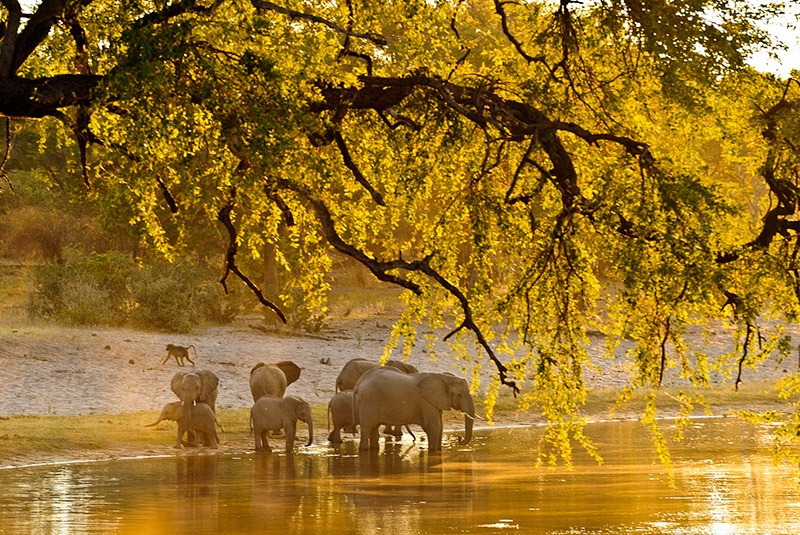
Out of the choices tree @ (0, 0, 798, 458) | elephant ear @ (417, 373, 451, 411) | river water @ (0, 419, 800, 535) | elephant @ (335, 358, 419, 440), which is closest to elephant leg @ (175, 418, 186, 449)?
river water @ (0, 419, 800, 535)

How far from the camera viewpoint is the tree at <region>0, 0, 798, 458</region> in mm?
9422

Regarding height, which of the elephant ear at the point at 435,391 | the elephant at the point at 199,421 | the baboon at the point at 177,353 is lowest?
the elephant at the point at 199,421

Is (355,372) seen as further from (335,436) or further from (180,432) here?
(180,432)

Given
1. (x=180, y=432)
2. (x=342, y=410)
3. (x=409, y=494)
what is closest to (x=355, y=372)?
(x=342, y=410)

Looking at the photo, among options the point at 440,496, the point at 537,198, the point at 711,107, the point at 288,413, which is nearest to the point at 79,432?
the point at 288,413

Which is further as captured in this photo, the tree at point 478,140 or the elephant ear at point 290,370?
the elephant ear at point 290,370

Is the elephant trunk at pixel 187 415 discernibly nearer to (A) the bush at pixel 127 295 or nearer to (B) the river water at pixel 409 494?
(B) the river water at pixel 409 494

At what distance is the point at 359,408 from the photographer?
23156 millimetres

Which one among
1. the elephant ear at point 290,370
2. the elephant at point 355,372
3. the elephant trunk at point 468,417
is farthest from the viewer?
the elephant ear at point 290,370

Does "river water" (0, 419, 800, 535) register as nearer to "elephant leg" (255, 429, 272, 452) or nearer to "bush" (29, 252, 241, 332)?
"elephant leg" (255, 429, 272, 452)

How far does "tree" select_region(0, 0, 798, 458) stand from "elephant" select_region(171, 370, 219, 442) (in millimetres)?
9889

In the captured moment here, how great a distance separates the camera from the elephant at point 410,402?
22875 mm

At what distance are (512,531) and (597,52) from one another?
4.92 m

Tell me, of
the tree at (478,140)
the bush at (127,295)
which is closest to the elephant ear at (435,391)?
the tree at (478,140)
